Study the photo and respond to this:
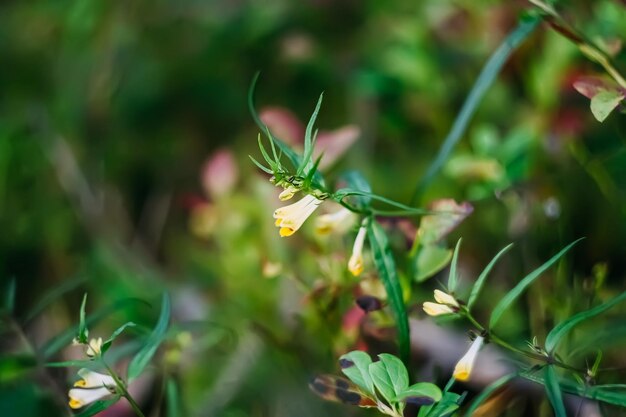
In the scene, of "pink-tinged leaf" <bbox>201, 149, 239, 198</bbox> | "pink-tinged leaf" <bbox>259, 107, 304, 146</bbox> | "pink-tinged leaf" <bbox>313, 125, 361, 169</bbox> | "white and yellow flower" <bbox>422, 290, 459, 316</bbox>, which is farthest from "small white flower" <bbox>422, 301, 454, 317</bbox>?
"pink-tinged leaf" <bbox>201, 149, 239, 198</bbox>

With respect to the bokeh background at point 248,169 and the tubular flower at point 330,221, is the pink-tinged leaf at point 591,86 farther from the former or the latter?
the tubular flower at point 330,221

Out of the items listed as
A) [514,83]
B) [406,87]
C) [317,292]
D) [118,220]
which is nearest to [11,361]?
[317,292]

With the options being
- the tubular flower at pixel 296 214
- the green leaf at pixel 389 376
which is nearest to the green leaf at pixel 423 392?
the green leaf at pixel 389 376

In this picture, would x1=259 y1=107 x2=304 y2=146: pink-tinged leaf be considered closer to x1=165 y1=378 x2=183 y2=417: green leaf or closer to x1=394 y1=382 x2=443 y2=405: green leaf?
x1=165 y1=378 x2=183 y2=417: green leaf

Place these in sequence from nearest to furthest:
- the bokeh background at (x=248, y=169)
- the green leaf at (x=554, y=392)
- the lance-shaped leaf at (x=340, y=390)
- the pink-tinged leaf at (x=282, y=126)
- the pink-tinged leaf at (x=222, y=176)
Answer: the green leaf at (x=554, y=392) < the lance-shaped leaf at (x=340, y=390) < the bokeh background at (x=248, y=169) < the pink-tinged leaf at (x=282, y=126) < the pink-tinged leaf at (x=222, y=176)

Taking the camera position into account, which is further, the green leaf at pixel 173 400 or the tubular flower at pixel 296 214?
the green leaf at pixel 173 400

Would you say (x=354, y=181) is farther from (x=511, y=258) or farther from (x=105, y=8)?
(x=105, y=8)

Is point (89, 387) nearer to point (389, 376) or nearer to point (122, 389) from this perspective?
point (122, 389)

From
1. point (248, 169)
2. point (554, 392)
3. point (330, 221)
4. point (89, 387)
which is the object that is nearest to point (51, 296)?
point (89, 387)
